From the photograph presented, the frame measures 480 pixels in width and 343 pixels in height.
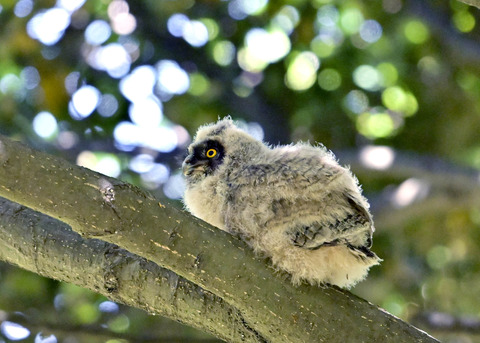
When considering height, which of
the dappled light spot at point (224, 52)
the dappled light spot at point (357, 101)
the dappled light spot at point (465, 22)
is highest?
the dappled light spot at point (465, 22)

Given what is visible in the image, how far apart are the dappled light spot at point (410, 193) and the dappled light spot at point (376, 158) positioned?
348 millimetres

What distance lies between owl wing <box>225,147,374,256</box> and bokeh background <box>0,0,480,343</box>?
3.65m

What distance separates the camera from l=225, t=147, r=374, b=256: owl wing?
273cm

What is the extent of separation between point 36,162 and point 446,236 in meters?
6.10

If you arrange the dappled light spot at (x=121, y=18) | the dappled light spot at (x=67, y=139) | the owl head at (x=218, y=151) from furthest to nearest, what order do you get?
1. the dappled light spot at (x=121, y=18)
2. the dappled light spot at (x=67, y=139)
3. the owl head at (x=218, y=151)

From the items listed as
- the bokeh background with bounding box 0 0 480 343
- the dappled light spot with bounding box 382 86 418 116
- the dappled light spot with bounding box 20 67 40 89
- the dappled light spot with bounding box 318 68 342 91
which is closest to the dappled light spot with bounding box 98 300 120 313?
the bokeh background with bounding box 0 0 480 343

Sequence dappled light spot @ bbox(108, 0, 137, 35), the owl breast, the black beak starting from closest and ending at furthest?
the owl breast
the black beak
dappled light spot @ bbox(108, 0, 137, 35)

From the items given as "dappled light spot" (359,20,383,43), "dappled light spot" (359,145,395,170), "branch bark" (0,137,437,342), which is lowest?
"branch bark" (0,137,437,342)

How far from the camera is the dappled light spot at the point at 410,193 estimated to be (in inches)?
261

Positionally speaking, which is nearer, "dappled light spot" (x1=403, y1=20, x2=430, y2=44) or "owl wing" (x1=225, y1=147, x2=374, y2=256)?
"owl wing" (x1=225, y1=147, x2=374, y2=256)

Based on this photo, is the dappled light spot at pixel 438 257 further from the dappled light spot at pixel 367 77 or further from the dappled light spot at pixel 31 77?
the dappled light spot at pixel 31 77

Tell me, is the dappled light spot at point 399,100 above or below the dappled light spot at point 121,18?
above

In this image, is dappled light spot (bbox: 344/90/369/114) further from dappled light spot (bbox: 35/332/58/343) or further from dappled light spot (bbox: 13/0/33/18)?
dappled light spot (bbox: 35/332/58/343)

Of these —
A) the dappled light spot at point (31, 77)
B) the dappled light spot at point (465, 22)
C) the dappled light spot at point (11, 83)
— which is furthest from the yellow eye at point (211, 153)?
the dappled light spot at point (465, 22)
